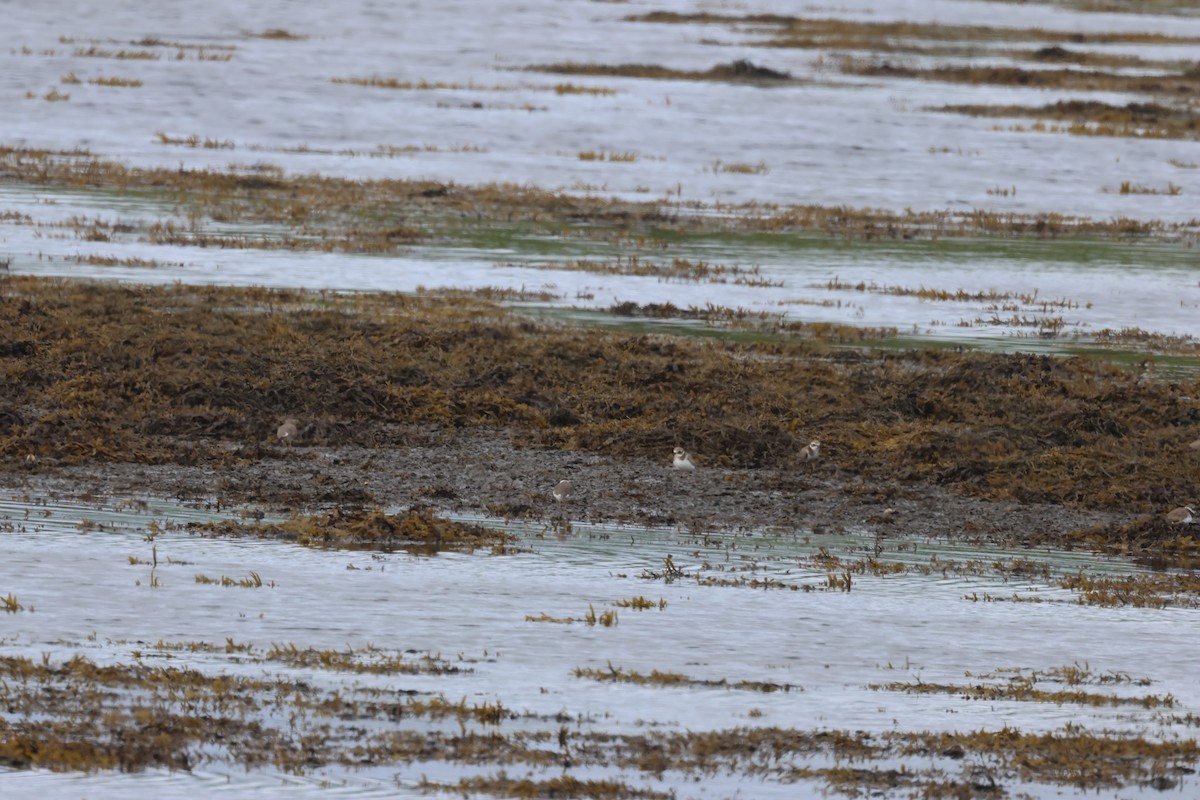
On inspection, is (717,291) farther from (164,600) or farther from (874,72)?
(874,72)

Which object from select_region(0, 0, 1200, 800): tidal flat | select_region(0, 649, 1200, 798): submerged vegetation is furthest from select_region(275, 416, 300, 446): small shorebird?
select_region(0, 649, 1200, 798): submerged vegetation

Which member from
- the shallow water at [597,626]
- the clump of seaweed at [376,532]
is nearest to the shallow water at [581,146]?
the shallow water at [597,626]

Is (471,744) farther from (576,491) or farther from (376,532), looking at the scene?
(576,491)

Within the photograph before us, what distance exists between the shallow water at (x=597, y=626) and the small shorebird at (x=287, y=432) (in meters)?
1.81

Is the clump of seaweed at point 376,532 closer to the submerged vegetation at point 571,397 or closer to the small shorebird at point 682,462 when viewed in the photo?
the submerged vegetation at point 571,397

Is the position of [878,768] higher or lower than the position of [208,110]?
lower

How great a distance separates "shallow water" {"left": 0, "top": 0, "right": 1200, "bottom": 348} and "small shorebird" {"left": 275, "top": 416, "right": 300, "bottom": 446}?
18.4 ft

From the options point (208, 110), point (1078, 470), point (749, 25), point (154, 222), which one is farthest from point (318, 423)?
point (749, 25)

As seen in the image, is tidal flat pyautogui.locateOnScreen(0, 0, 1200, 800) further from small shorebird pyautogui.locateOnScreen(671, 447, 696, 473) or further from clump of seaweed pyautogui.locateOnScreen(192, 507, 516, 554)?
small shorebird pyautogui.locateOnScreen(671, 447, 696, 473)

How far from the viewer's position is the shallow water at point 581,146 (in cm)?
1966

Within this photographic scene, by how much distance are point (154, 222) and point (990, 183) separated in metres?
14.4

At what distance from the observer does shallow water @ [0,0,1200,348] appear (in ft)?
64.5

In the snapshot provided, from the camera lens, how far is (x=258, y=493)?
11.8m

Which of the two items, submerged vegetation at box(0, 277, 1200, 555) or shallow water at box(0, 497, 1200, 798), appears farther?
submerged vegetation at box(0, 277, 1200, 555)
